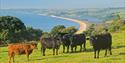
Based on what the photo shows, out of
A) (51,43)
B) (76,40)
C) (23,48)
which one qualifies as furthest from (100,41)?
(23,48)

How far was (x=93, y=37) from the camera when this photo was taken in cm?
2366

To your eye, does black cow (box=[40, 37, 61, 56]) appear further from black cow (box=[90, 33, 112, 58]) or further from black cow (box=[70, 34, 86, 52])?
black cow (box=[90, 33, 112, 58])

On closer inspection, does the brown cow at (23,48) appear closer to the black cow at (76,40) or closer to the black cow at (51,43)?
the black cow at (51,43)

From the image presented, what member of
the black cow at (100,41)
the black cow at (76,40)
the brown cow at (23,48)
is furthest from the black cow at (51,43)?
the black cow at (100,41)

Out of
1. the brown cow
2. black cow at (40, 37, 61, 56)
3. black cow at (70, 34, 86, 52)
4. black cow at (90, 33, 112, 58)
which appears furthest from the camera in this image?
black cow at (70, 34, 86, 52)

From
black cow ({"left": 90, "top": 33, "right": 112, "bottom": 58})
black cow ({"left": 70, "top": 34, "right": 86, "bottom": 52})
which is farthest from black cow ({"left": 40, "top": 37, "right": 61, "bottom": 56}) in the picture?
black cow ({"left": 90, "top": 33, "right": 112, "bottom": 58})

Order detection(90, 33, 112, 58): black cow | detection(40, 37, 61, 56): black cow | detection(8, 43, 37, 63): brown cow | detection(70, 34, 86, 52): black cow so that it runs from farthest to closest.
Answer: detection(70, 34, 86, 52): black cow, detection(40, 37, 61, 56): black cow, detection(8, 43, 37, 63): brown cow, detection(90, 33, 112, 58): black cow

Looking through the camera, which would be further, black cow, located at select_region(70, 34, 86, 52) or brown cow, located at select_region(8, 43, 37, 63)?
black cow, located at select_region(70, 34, 86, 52)

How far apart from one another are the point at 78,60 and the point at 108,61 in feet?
7.75

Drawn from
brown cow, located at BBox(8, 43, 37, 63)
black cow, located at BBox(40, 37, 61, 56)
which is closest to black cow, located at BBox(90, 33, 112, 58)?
black cow, located at BBox(40, 37, 61, 56)

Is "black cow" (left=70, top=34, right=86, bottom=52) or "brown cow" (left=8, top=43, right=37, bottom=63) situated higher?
"brown cow" (left=8, top=43, right=37, bottom=63)

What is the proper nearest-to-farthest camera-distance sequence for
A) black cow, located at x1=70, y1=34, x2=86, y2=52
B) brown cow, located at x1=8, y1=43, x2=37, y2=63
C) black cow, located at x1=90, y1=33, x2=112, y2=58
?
black cow, located at x1=90, y1=33, x2=112, y2=58, brown cow, located at x1=8, y1=43, x2=37, y2=63, black cow, located at x1=70, y1=34, x2=86, y2=52

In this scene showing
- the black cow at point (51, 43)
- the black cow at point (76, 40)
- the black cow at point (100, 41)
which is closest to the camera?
the black cow at point (100, 41)

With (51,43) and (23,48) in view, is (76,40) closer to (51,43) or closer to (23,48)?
(51,43)
